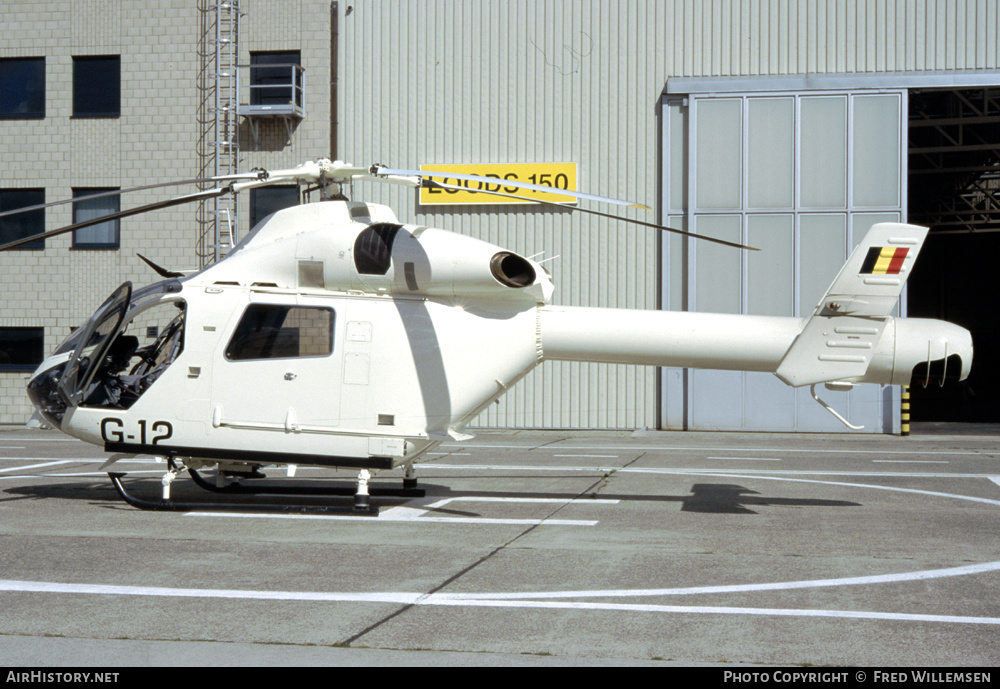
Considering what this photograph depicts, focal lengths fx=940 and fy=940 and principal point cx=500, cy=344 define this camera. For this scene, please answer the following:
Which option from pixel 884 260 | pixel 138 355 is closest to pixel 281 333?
pixel 138 355

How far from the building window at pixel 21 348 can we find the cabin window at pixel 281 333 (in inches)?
692

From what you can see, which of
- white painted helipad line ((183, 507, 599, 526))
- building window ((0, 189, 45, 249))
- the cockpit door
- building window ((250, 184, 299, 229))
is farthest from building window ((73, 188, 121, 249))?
white painted helipad line ((183, 507, 599, 526))

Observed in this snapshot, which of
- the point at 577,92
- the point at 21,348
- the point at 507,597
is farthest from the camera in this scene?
the point at 21,348

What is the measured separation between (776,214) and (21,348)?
19.3 meters

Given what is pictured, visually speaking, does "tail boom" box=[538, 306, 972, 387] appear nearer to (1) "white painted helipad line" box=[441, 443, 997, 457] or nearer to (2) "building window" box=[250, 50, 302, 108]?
(1) "white painted helipad line" box=[441, 443, 997, 457]

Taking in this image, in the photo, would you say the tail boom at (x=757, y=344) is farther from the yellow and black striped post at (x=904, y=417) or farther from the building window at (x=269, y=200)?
the building window at (x=269, y=200)

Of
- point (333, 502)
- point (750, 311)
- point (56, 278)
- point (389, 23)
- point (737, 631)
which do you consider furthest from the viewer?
point (56, 278)

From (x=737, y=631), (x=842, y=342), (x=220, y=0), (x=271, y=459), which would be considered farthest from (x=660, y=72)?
(x=737, y=631)

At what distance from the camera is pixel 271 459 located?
30.5 feet

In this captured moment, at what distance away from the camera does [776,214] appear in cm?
2147

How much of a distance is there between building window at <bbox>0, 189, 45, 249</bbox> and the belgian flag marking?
22.3 m

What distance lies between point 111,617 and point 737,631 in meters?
3.67

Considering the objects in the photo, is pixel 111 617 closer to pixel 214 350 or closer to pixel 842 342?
pixel 214 350

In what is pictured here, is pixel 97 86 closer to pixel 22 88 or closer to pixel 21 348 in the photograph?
pixel 22 88
